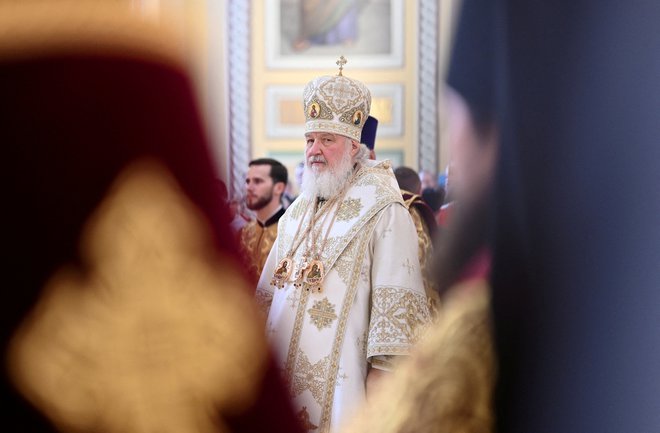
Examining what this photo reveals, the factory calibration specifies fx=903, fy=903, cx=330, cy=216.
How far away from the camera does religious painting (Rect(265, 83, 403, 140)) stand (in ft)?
38.3

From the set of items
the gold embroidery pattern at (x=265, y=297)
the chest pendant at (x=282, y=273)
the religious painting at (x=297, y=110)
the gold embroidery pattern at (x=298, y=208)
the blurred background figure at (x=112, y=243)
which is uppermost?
the blurred background figure at (x=112, y=243)

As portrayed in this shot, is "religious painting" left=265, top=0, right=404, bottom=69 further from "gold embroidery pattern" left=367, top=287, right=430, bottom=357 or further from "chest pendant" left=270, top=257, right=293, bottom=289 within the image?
"gold embroidery pattern" left=367, top=287, right=430, bottom=357

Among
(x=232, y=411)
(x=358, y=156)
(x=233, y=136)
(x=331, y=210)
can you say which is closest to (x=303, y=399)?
(x=331, y=210)

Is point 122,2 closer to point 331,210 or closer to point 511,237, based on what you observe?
point 511,237

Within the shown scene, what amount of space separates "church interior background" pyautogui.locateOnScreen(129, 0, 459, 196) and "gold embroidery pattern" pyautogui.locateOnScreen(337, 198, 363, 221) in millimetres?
8264

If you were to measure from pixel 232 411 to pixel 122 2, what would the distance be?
12.1 inches

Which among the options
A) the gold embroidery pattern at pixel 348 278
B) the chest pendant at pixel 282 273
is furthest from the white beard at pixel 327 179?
the chest pendant at pixel 282 273

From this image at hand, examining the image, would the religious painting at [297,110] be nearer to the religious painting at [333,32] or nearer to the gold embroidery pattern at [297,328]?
the religious painting at [333,32]

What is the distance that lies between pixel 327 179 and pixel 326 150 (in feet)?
0.43

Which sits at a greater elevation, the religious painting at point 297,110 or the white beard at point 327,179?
the white beard at point 327,179

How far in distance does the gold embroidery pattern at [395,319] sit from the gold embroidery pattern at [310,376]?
0.59 feet

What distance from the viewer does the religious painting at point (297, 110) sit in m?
11.7

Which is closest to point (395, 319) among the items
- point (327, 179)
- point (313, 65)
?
point (327, 179)

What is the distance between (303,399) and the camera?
297 centimetres
